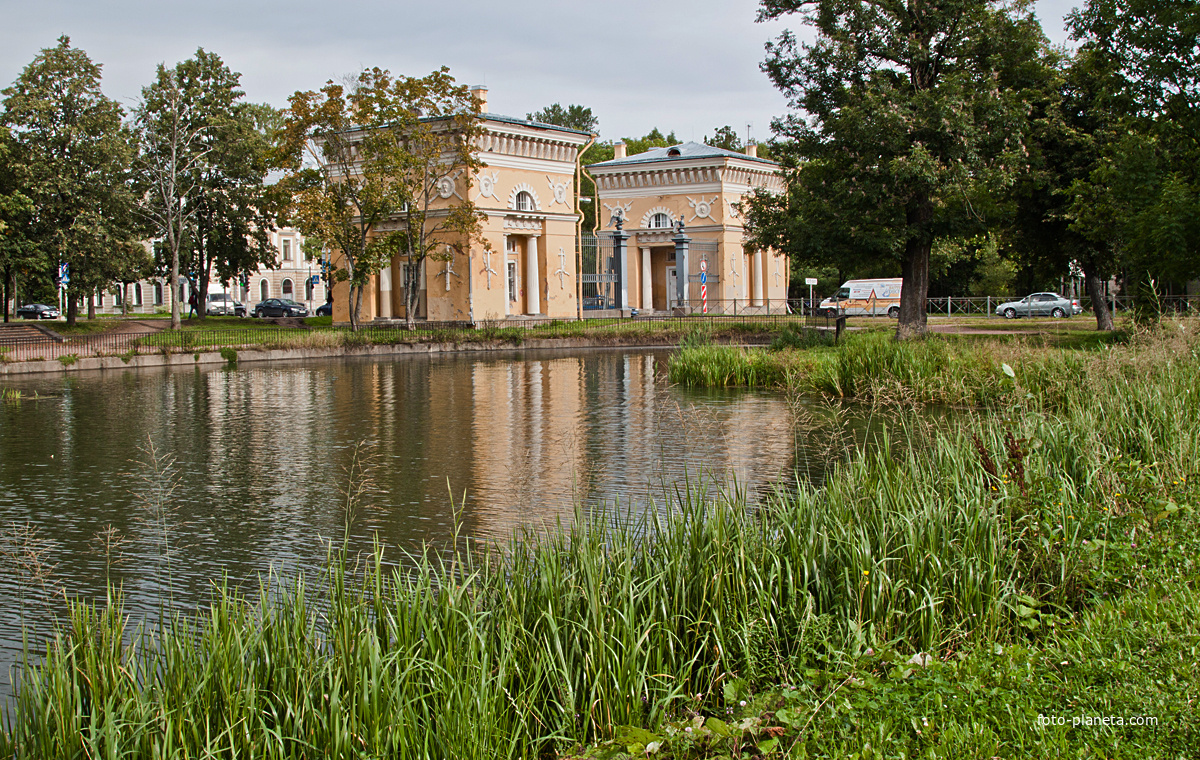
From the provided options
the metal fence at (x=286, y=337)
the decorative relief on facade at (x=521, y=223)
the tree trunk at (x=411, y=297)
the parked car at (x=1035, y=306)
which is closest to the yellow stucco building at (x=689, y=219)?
the decorative relief on facade at (x=521, y=223)

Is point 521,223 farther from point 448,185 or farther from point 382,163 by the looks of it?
point 382,163

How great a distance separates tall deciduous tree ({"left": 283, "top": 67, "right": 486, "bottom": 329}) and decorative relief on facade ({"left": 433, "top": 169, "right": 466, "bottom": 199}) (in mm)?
497

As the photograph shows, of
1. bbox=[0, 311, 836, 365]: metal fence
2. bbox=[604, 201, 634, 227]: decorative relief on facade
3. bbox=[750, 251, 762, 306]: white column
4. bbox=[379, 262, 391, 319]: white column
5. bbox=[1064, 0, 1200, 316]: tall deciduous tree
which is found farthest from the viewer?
bbox=[750, 251, 762, 306]: white column

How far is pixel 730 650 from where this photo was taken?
520cm

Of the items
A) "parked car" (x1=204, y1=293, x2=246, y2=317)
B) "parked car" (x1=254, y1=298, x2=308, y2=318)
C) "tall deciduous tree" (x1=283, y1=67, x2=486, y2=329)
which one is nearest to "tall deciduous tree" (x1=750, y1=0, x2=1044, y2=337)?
"tall deciduous tree" (x1=283, y1=67, x2=486, y2=329)

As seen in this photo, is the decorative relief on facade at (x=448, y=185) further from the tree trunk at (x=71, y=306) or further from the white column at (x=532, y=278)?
the tree trunk at (x=71, y=306)

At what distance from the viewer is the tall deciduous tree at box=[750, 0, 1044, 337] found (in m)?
25.6

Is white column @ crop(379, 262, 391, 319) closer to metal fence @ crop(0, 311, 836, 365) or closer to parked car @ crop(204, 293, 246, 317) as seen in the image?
metal fence @ crop(0, 311, 836, 365)

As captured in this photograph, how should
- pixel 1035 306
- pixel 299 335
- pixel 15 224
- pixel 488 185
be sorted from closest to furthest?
pixel 299 335 → pixel 15 224 → pixel 488 185 → pixel 1035 306

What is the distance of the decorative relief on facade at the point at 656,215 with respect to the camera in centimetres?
A: 5775

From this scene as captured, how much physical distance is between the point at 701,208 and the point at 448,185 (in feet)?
54.9

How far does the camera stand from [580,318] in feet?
→ 162

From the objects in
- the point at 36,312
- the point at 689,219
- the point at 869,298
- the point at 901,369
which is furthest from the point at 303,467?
the point at 36,312

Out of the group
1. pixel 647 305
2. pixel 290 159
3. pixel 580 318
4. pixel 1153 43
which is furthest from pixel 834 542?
pixel 647 305
